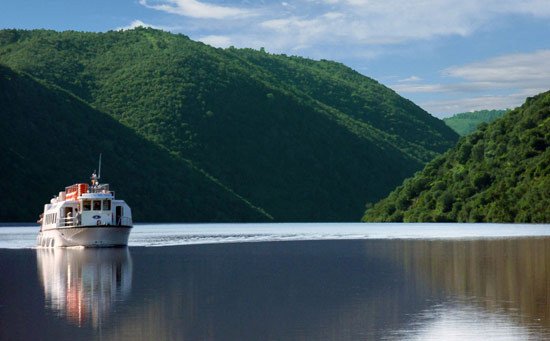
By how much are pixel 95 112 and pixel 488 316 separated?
16537 cm

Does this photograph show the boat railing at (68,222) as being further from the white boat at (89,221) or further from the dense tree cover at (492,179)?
the dense tree cover at (492,179)

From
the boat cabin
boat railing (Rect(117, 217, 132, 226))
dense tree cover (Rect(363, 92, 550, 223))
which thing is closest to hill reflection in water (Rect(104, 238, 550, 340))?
boat railing (Rect(117, 217, 132, 226))

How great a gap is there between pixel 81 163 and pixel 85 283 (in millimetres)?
129834

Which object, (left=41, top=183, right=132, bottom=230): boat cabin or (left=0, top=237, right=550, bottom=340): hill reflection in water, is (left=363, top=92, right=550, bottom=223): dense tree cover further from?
(left=0, top=237, right=550, bottom=340): hill reflection in water

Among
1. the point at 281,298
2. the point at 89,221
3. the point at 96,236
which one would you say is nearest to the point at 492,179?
the point at 89,221

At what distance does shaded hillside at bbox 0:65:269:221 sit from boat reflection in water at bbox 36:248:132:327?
95612 mm

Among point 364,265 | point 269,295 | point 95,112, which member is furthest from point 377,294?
point 95,112

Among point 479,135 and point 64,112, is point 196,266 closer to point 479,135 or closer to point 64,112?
point 479,135

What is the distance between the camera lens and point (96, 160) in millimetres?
166125

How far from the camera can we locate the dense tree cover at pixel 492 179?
394 feet

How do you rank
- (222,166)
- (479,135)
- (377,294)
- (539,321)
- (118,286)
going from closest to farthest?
(539,321), (377,294), (118,286), (479,135), (222,166)

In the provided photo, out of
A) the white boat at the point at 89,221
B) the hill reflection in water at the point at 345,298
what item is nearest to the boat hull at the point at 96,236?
the white boat at the point at 89,221

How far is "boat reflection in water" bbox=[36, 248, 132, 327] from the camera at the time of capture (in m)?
26.2

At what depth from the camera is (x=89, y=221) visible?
68500 mm
